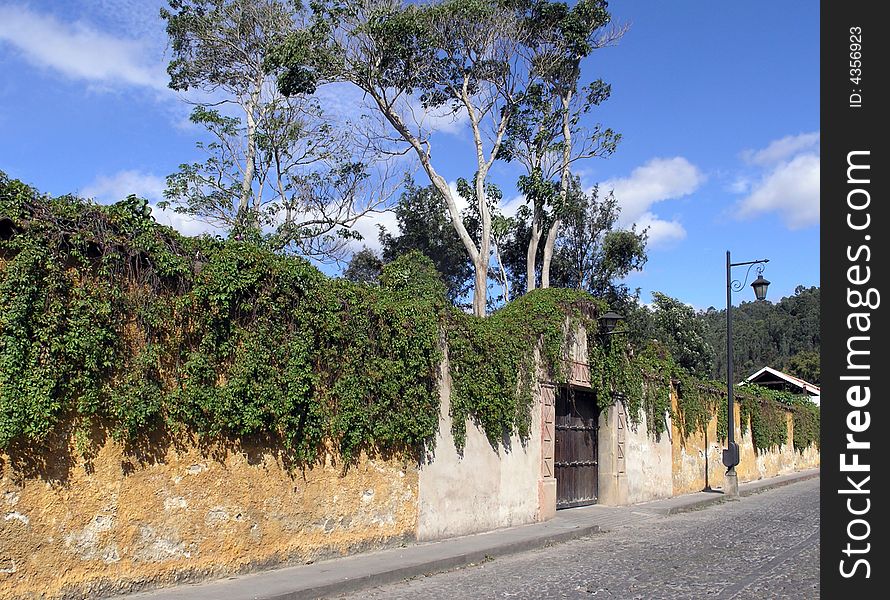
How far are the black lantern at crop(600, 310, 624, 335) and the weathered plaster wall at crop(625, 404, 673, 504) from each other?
8.55ft

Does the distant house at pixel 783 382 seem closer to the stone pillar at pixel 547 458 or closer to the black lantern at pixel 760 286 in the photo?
the black lantern at pixel 760 286

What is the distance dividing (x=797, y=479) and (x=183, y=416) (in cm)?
2563

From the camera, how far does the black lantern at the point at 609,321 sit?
50.1 ft

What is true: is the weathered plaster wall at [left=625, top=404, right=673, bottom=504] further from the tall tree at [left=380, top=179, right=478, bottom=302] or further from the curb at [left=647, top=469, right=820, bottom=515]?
the tall tree at [left=380, top=179, right=478, bottom=302]

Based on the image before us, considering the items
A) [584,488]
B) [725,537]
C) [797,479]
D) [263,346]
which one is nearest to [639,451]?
[584,488]

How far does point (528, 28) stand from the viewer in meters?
25.2

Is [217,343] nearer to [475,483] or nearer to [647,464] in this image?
[475,483]

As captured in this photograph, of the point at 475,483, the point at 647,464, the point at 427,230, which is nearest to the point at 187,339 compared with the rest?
the point at 475,483

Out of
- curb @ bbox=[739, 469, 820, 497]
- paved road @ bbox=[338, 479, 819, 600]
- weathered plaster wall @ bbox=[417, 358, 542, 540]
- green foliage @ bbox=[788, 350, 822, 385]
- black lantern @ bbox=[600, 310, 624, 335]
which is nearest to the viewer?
paved road @ bbox=[338, 479, 819, 600]

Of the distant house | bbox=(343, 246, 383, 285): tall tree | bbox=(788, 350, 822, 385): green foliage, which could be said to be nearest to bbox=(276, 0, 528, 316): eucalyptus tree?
bbox=(343, 246, 383, 285): tall tree

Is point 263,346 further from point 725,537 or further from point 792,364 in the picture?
point 792,364

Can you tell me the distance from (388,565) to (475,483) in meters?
3.18

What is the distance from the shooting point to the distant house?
4891cm

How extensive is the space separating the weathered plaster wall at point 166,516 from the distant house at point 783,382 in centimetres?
4322
